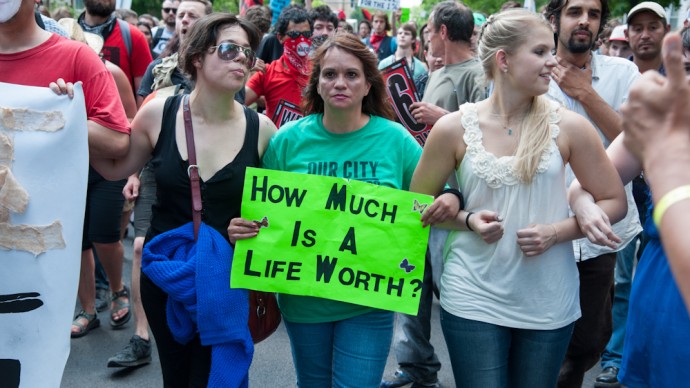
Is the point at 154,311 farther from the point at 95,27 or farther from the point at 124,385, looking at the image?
the point at 95,27

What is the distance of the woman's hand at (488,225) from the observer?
9.29ft

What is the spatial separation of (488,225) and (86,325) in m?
3.56

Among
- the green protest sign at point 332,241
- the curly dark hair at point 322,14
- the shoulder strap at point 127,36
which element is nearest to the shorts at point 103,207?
the shoulder strap at point 127,36

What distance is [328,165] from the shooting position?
3.17 m

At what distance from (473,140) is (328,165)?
2.01ft

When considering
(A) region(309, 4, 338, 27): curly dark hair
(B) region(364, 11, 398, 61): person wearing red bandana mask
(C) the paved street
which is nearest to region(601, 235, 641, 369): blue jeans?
(C) the paved street

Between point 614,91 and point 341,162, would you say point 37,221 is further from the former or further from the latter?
point 614,91

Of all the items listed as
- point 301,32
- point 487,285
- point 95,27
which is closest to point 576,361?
point 487,285

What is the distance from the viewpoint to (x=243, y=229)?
120 inches

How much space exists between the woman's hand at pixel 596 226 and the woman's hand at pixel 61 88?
1.93 m

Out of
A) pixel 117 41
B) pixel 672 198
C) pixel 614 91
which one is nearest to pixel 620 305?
pixel 614 91

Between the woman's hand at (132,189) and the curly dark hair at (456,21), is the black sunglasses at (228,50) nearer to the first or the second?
the woman's hand at (132,189)

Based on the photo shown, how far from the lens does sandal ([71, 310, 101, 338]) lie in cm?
533

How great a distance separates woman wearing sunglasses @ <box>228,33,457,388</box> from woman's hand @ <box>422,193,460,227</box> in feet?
0.82
